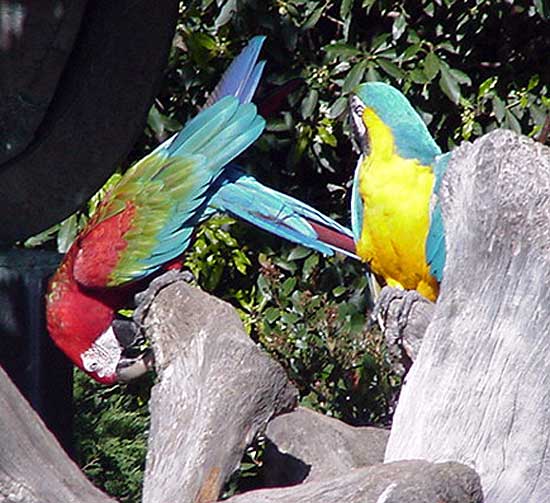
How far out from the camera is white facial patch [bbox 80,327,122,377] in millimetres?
2037

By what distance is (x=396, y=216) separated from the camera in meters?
1.86

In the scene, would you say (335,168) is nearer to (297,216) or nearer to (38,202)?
(297,216)

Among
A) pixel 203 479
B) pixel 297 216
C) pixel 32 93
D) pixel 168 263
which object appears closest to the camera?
pixel 203 479

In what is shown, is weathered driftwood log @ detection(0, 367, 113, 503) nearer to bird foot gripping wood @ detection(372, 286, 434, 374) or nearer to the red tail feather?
bird foot gripping wood @ detection(372, 286, 434, 374)

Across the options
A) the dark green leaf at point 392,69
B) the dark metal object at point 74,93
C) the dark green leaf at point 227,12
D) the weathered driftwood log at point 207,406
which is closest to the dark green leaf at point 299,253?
the dark green leaf at point 392,69

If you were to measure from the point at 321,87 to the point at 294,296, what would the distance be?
527mm

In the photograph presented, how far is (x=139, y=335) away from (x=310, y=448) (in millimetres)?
456

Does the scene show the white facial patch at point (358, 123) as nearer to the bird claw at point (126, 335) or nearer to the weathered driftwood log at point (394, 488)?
the bird claw at point (126, 335)

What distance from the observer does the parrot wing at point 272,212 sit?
2154 millimetres

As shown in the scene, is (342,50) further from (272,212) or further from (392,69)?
(272,212)

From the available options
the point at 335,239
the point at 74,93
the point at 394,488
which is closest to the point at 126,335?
the point at 335,239

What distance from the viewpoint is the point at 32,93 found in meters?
1.77

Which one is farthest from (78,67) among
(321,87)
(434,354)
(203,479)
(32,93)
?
(321,87)

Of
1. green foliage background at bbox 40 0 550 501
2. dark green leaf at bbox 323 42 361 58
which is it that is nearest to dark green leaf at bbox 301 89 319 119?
green foliage background at bbox 40 0 550 501
